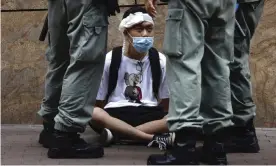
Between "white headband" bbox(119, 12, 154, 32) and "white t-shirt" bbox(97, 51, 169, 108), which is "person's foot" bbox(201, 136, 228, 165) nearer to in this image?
"white t-shirt" bbox(97, 51, 169, 108)

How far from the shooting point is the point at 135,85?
580 centimetres

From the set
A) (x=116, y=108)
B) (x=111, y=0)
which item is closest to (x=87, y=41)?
(x=111, y=0)

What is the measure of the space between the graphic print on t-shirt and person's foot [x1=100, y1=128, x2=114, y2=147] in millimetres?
383

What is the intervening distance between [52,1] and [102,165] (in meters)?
1.20

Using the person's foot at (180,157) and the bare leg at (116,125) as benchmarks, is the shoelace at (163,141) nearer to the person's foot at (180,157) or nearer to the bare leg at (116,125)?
the bare leg at (116,125)

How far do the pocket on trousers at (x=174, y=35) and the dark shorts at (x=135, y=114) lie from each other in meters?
1.42

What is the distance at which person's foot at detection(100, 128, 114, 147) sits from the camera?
543 centimetres

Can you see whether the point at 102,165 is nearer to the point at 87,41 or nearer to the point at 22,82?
the point at 87,41

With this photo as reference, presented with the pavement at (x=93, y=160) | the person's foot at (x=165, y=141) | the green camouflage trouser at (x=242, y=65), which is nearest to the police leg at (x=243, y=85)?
the green camouflage trouser at (x=242, y=65)

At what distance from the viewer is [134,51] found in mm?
5848

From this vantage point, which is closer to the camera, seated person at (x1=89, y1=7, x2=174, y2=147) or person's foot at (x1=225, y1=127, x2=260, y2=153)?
person's foot at (x1=225, y1=127, x2=260, y2=153)

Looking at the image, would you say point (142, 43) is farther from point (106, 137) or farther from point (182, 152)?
point (182, 152)

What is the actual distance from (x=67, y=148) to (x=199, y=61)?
1073 millimetres

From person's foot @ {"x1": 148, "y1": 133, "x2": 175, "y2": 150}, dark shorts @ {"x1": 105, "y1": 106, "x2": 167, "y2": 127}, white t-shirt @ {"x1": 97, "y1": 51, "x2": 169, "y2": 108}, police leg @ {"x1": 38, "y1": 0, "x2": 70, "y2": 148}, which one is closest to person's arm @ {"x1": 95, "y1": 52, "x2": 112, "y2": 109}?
white t-shirt @ {"x1": 97, "y1": 51, "x2": 169, "y2": 108}
